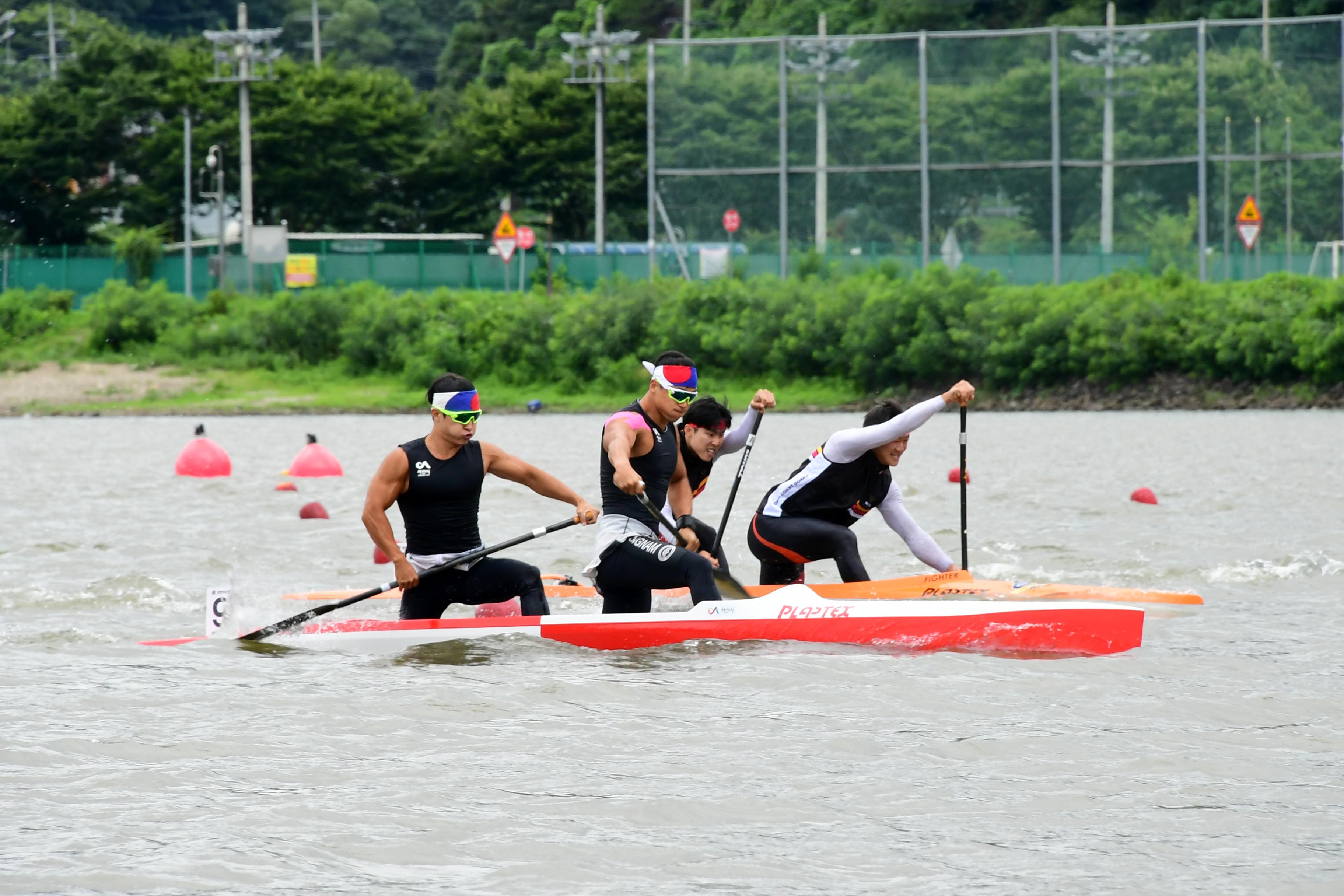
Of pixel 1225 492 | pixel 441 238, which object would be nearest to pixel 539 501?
pixel 1225 492

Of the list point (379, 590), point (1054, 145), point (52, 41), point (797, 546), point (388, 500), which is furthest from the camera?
point (52, 41)

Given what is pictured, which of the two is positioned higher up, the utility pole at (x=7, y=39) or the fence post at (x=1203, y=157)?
the utility pole at (x=7, y=39)

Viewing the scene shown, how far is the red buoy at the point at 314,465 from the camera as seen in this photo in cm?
2006

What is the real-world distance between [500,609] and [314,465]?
1074 cm

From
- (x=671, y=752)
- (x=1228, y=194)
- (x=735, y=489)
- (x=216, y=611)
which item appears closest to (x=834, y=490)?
(x=735, y=489)

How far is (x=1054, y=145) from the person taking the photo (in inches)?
1435

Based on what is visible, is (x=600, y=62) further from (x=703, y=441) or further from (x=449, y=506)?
(x=449, y=506)

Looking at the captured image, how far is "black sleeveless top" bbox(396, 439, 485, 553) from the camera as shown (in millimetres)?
9336

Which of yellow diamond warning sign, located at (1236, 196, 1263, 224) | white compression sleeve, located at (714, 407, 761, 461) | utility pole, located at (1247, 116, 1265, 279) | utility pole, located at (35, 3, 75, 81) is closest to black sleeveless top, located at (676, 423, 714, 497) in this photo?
white compression sleeve, located at (714, 407, 761, 461)

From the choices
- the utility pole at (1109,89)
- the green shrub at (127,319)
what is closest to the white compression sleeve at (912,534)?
the utility pole at (1109,89)

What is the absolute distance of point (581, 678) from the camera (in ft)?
28.8

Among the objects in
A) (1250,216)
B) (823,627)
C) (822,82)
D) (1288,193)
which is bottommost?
(823,627)

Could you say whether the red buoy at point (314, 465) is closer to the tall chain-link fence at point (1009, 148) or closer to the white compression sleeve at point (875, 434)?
the white compression sleeve at point (875, 434)

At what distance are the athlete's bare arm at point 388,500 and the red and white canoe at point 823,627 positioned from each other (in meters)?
0.48
